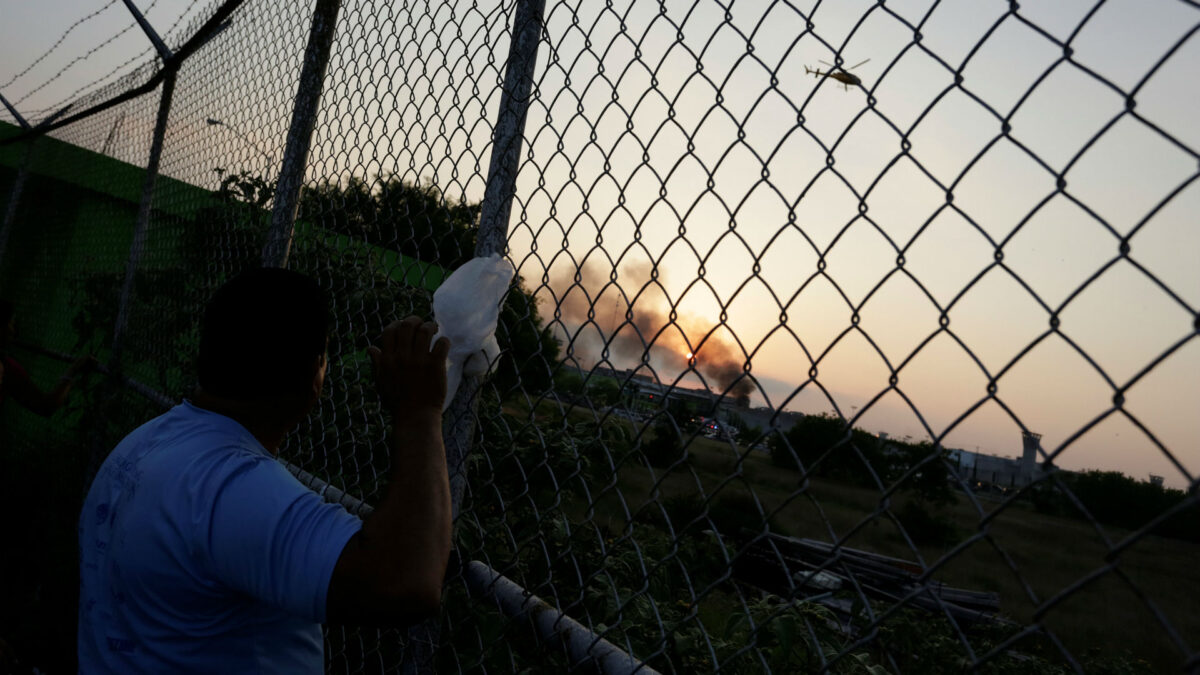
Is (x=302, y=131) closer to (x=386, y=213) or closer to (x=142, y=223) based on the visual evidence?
(x=386, y=213)

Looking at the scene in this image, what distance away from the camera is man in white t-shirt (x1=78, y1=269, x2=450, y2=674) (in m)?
1.14

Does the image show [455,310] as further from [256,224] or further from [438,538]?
[256,224]

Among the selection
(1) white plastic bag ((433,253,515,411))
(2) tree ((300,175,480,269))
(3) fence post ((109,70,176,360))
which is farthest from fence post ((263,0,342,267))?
(3) fence post ((109,70,176,360))

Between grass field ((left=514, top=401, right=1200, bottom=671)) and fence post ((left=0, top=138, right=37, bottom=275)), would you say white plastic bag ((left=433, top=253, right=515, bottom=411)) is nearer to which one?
grass field ((left=514, top=401, right=1200, bottom=671))

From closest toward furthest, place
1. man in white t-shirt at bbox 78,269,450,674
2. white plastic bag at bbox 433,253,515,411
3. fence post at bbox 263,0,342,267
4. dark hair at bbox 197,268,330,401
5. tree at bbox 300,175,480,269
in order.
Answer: man in white t-shirt at bbox 78,269,450,674 → dark hair at bbox 197,268,330,401 → white plastic bag at bbox 433,253,515,411 → tree at bbox 300,175,480,269 → fence post at bbox 263,0,342,267

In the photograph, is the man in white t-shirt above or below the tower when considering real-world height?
below

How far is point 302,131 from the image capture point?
2.85 meters

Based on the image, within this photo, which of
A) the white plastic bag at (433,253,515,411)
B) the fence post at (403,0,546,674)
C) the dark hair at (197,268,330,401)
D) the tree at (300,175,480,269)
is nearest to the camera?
the dark hair at (197,268,330,401)

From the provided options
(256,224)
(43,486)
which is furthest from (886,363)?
(43,486)

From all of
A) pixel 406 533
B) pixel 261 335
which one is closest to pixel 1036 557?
pixel 406 533

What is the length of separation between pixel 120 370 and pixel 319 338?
4016 mm

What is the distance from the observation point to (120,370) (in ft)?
15.2

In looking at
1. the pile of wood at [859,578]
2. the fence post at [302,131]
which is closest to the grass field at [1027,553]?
the pile of wood at [859,578]

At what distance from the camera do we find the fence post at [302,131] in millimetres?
2820
